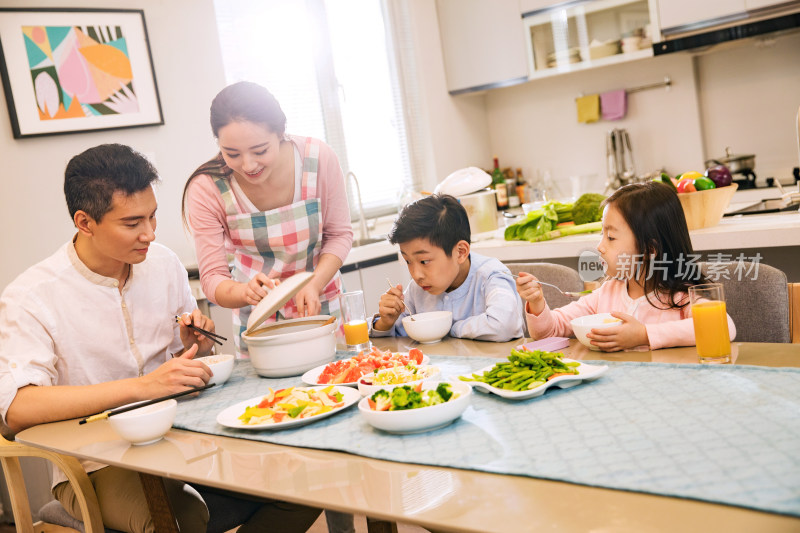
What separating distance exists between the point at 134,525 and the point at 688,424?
3.79 ft

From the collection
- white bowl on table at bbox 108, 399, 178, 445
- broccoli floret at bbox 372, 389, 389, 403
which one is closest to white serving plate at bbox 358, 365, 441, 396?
broccoli floret at bbox 372, 389, 389, 403

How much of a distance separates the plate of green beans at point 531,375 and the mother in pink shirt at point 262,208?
0.68m

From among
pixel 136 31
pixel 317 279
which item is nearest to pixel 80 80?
pixel 136 31

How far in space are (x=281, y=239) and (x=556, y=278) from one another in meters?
0.83

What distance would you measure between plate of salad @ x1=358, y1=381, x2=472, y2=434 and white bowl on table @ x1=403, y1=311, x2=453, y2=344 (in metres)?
0.60

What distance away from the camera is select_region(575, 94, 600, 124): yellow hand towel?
4754 mm

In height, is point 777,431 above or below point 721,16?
below

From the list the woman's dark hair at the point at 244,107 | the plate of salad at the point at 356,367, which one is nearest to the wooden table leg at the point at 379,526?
the plate of salad at the point at 356,367

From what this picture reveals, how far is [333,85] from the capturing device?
4.58 metres

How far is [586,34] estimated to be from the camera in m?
4.43

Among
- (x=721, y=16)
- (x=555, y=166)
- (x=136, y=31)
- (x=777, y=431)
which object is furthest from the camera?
(x=555, y=166)

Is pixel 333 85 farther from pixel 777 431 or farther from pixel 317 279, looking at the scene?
pixel 777 431

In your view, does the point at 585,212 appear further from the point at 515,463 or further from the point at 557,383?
the point at 515,463

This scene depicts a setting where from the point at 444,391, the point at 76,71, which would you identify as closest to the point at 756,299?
the point at 444,391
